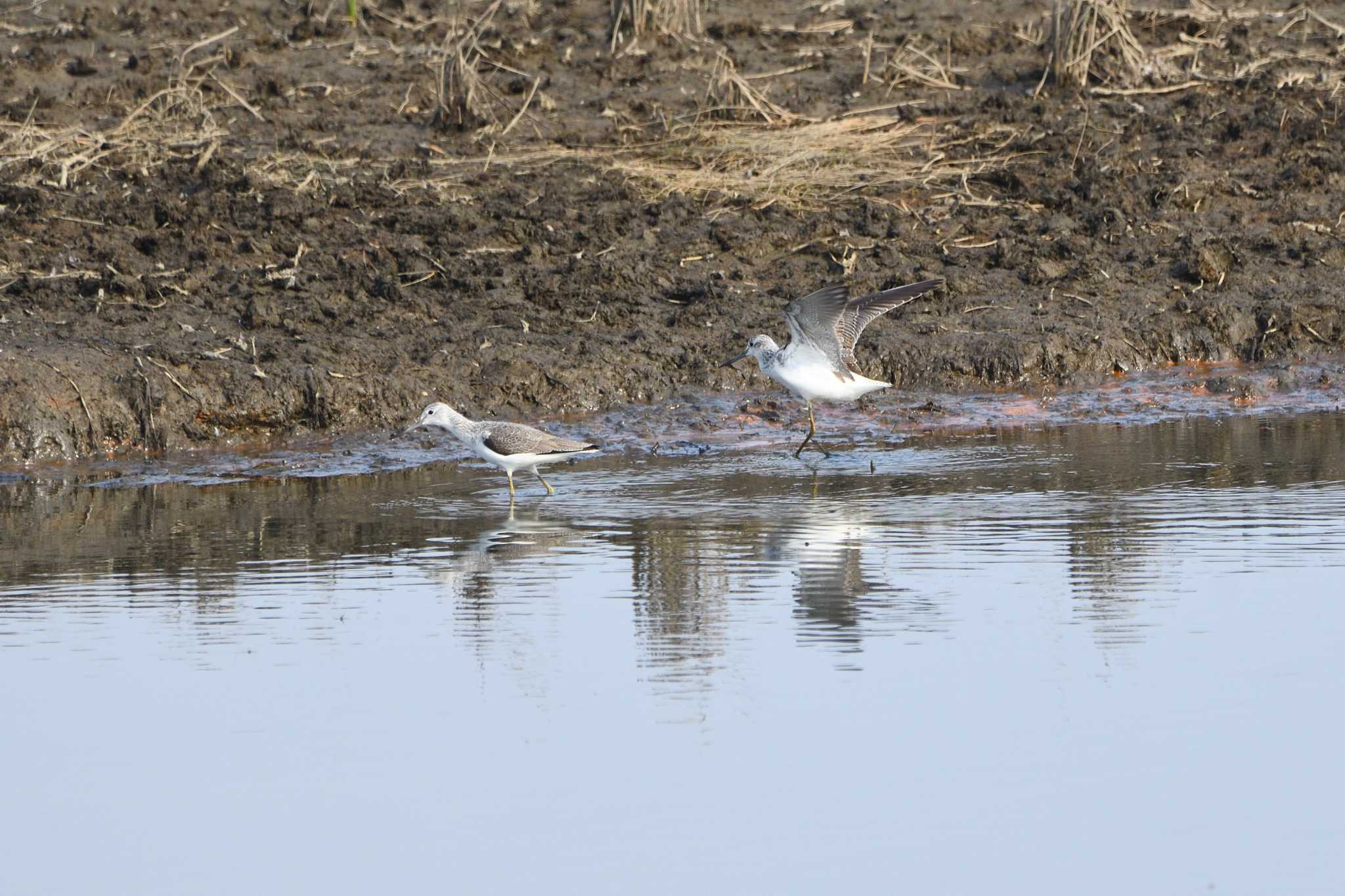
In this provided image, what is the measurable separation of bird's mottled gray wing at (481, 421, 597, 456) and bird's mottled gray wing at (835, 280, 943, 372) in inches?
69.3

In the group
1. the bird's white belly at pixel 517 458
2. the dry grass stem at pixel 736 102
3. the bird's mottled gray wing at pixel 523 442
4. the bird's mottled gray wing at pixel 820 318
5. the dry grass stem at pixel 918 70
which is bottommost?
the bird's white belly at pixel 517 458

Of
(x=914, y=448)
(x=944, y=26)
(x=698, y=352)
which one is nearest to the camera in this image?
(x=914, y=448)

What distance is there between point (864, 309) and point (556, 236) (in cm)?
274

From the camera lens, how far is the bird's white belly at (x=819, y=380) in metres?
11.3

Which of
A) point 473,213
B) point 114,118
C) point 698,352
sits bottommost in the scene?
point 698,352

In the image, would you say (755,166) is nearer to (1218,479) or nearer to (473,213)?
(473,213)

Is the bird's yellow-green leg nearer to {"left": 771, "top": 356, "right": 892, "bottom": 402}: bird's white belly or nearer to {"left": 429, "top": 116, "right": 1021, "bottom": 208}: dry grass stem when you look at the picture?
{"left": 771, "top": 356, "right": 892, "bottom": 402}: bird's white belly

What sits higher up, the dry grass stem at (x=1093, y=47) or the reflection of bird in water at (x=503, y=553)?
the dry grass stem at (x=1093, y=47)

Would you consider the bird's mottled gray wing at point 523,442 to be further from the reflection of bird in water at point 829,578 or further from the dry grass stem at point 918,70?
the dry grass stem at point 918,70

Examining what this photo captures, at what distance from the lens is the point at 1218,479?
10.3m

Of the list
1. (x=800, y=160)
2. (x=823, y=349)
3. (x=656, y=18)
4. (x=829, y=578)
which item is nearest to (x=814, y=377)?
(x=823, y=349)

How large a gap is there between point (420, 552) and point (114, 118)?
7.56 m

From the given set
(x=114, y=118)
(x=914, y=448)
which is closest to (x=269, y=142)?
(x=114, y=118)

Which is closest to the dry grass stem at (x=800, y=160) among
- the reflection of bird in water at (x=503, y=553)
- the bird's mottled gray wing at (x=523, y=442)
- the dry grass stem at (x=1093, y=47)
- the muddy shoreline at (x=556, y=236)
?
the muddy shoreline at (x=556, y=236)
